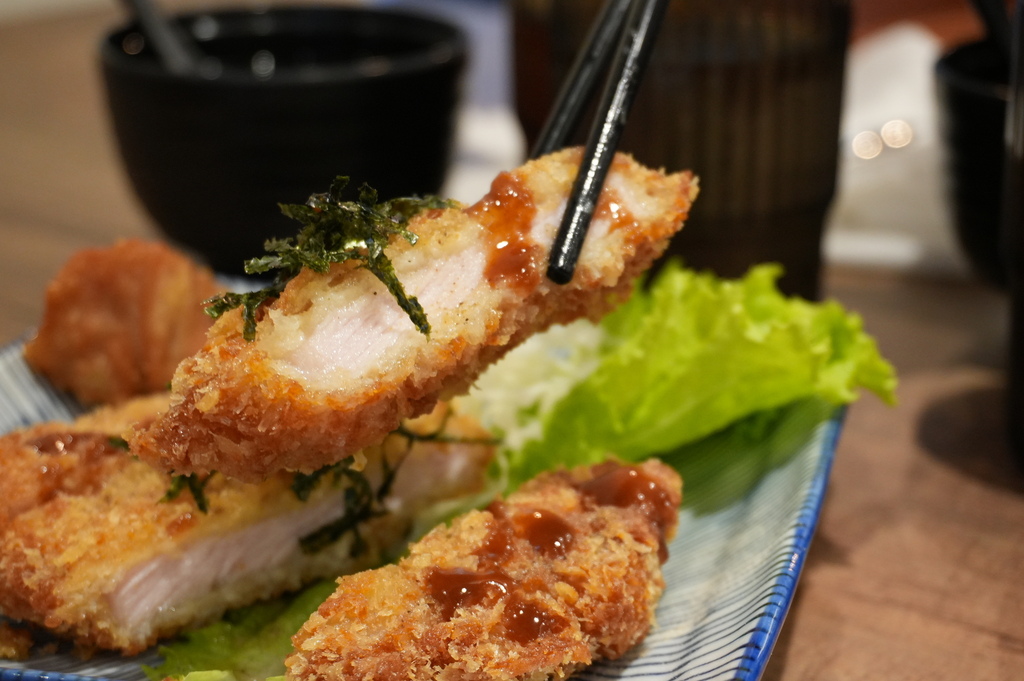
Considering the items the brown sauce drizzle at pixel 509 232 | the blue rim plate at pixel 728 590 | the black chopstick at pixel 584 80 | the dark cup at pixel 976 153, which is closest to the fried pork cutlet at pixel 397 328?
the brown sauce drizzle at pixel 509 232

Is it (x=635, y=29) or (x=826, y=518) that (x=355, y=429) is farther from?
(x=826, y=518)

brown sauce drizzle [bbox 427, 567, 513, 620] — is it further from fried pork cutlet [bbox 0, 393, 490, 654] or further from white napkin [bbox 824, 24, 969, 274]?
white napkin [bbox 824, 24, 969, 274]

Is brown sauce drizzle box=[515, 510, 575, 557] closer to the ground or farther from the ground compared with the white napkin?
farther from the ground

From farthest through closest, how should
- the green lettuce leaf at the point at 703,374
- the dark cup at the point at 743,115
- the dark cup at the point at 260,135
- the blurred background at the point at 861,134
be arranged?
the blurred background at the point at 861,134 → the dark cup at the point at 260,135 → the dark cup at the point at 743,115 → the green lettuce leaf at the point at 703,374

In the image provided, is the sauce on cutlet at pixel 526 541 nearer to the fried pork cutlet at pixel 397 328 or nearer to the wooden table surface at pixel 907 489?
the fried pork cutlet at pixel 397 328

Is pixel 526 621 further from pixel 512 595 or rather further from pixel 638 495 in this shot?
pixel 638 495

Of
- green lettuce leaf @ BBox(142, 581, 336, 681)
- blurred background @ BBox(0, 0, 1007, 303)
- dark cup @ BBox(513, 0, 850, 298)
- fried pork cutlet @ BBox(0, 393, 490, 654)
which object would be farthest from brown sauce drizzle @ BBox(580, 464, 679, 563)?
blurred background @ BBox(0, 0, 1007, 303)
